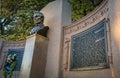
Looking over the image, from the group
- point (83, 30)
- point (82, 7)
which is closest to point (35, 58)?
point (83, 30)

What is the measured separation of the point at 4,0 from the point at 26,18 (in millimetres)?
2310

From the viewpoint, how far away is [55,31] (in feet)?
19.2

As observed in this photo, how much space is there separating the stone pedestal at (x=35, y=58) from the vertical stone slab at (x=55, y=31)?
0.68 feet

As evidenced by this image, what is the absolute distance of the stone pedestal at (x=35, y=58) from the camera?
5.21 meters

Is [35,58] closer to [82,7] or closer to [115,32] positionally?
[115,32]

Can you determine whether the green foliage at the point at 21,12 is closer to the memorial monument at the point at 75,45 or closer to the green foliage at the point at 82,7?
the green foliage at the point at 82,7

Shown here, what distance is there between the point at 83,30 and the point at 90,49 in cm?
82

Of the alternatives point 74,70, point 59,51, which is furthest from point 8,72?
point 74,70

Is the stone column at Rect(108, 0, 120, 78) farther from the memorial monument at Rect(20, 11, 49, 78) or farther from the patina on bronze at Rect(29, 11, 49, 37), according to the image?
the patina on bronze at Rect(29, 11, 49, 37)

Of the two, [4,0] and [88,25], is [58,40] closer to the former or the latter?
[88,25]

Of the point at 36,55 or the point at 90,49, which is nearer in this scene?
the point at 90,49

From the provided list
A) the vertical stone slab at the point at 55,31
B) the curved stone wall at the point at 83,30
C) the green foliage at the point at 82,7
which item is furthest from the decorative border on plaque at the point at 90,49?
the green foliage at the point at 82,7

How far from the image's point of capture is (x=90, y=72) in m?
3.93

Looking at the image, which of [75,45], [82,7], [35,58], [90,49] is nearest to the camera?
[90,49]
